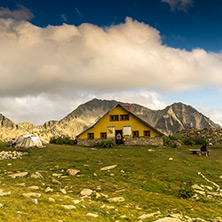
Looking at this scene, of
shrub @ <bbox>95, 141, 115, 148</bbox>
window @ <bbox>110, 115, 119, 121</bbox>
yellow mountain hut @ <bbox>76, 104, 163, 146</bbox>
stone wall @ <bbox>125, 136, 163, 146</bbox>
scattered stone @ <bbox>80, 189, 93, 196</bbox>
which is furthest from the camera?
window @ <bbox>110, 115, 119, 121</bbox>

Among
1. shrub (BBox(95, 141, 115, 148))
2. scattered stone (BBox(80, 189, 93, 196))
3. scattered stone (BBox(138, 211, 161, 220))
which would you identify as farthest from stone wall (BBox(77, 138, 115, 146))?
scattered stone (BBox(138, 211, 161, 220))

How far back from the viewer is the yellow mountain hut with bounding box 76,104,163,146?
35.9 metres

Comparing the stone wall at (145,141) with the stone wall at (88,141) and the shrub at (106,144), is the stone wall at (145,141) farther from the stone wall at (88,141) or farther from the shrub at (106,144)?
the shrub at (106,144)

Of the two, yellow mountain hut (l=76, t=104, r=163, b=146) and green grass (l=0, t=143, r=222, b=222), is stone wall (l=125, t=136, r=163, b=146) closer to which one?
yellow mountain hut (l=76, t=104, r=163, b=146)

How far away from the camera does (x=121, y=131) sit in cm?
3700

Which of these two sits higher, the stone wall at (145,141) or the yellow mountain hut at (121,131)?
the yellow mountain hut at (121,131)

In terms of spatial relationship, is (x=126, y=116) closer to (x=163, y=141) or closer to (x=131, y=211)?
(x=163, y=141)

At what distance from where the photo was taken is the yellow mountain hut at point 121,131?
35938mm

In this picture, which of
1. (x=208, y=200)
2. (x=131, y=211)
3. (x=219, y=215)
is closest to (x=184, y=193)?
(x=208, y=200)

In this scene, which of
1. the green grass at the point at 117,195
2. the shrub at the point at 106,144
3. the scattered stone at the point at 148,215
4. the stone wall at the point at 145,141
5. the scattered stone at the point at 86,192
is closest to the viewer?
the green grass at the point at 117,195

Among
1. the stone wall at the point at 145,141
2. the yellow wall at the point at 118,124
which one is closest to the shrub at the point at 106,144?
the yellow wall at the point at 118,124

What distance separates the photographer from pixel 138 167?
15469 mm

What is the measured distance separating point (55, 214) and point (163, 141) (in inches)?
1307

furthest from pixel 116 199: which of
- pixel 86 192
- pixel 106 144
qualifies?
→ pixel 106 144
